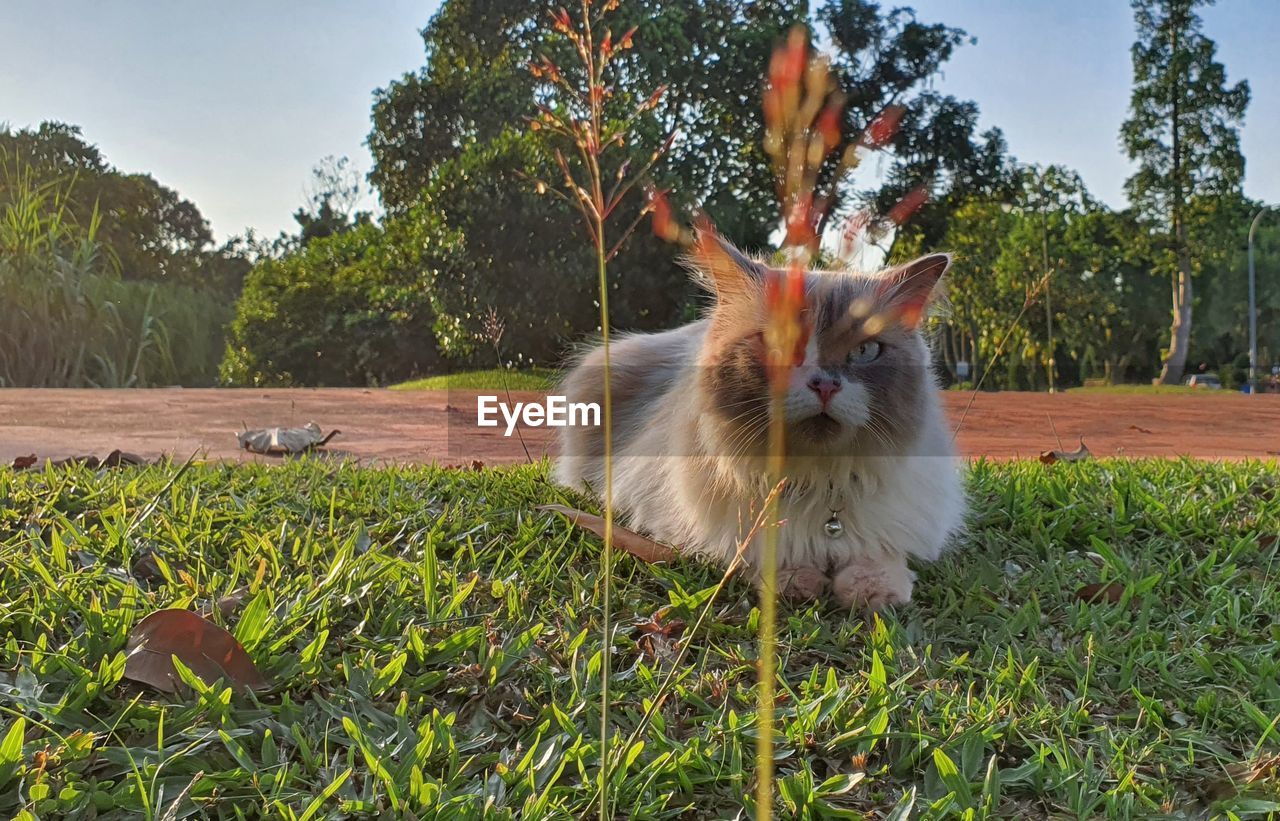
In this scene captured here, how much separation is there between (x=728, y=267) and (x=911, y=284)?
1.44ft

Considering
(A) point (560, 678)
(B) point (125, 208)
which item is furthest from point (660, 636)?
(B) point (125, 208)

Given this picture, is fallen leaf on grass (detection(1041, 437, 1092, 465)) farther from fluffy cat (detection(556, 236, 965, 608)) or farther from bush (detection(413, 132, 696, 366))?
bush (detection(413, 132, 696, 366))

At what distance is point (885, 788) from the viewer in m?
1.38

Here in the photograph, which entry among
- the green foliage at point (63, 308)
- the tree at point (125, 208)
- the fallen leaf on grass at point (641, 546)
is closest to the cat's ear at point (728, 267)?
the fallen leaf on grass at point (641, 546)

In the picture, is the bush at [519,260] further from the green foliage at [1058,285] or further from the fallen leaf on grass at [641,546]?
the fallen leaf on grass at [641,546]

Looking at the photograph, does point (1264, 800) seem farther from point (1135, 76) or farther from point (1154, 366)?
point (1154, 366)

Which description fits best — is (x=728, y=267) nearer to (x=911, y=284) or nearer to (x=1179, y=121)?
(x=911, y=284)

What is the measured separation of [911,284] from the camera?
6.48 ft

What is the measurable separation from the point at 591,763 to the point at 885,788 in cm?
49

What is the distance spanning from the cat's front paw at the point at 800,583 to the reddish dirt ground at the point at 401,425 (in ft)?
5.60

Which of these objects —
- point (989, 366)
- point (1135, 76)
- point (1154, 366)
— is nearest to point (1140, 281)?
point (1154, 366)

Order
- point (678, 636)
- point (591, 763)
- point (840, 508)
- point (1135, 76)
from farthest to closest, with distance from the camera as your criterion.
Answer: point (1135, 76) < point (840, 508) < point (678, 636) < point (591, 763)

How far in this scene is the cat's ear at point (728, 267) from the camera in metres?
1.92

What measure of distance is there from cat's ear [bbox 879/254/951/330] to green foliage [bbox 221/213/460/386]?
10.5m
